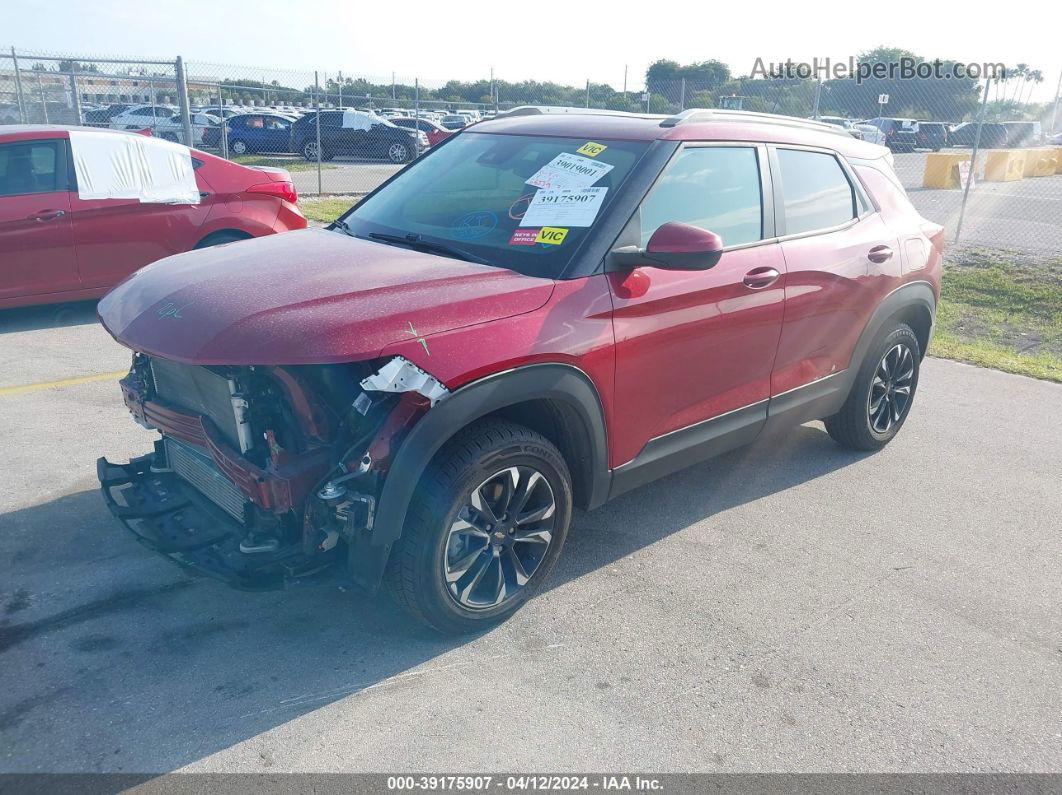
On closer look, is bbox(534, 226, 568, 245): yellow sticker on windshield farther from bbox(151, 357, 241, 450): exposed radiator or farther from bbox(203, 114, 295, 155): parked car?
bbox(203, 114, 295, 155): parked car

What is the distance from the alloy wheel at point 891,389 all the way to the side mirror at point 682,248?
2112 mm

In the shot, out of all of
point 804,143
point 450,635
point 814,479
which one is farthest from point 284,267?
point 814,479

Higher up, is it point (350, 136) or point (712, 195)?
point (350, 136)

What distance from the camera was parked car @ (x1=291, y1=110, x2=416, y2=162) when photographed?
2406cm

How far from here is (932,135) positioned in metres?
36.8

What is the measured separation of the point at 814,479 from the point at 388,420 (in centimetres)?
294

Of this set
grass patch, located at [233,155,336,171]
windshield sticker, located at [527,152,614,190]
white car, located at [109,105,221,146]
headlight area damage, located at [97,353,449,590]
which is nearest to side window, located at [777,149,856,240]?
windshield sticker, located at [527,152,614,190]

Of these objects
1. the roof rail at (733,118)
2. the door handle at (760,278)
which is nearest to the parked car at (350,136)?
the roof rail at (733,118)

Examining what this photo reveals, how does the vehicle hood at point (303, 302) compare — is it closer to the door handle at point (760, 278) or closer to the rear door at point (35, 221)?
the door handle at point (760, 278)

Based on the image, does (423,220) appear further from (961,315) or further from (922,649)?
(961,315)

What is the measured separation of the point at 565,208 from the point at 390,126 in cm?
2194

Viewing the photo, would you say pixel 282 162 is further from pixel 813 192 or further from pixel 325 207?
pixel 813 192

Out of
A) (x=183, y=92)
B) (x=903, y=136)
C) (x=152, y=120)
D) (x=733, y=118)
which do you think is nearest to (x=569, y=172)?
(x=733, y=118)

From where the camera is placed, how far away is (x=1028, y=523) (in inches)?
179
